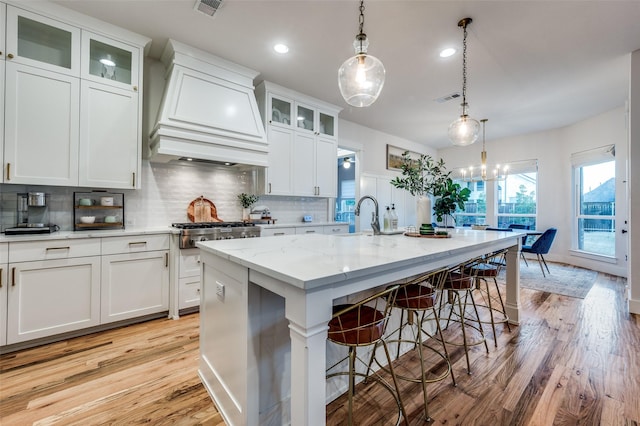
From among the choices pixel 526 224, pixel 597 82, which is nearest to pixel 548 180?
pixel 526 224

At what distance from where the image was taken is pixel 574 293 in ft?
12.3

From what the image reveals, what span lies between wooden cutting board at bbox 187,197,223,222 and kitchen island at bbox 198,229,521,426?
187 centimetres

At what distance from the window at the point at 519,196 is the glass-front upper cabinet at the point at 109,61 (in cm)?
713

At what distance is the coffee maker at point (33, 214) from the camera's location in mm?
2303

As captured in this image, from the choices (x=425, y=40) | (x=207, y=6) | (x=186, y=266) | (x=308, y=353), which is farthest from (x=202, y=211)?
(x=425, y=40)

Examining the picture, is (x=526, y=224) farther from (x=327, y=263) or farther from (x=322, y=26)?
(x=327, y=263)

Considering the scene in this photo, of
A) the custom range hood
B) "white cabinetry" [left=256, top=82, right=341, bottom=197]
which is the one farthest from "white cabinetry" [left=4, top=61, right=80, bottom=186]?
"white cabinetry" [left=256, top=82, right=341, bottom=197]

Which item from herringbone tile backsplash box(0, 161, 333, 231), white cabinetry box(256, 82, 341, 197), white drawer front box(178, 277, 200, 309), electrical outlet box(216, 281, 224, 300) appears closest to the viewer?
electrical outlet box(216, 281, 224, 300)

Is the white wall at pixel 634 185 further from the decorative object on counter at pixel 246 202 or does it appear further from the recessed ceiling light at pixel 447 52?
the decorative object on counter at pixel 246 202

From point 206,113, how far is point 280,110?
1182mm

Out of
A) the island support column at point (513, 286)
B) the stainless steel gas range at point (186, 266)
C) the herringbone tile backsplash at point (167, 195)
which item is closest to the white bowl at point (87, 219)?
the herringbone tile backsplash at point (167, 195)

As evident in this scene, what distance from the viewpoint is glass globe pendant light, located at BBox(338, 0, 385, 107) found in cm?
182

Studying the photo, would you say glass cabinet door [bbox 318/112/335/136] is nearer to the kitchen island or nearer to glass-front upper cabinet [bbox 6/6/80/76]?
glass-front upper cabinet [bbox 6/6/80/76]

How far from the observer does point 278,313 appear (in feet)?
4.66
